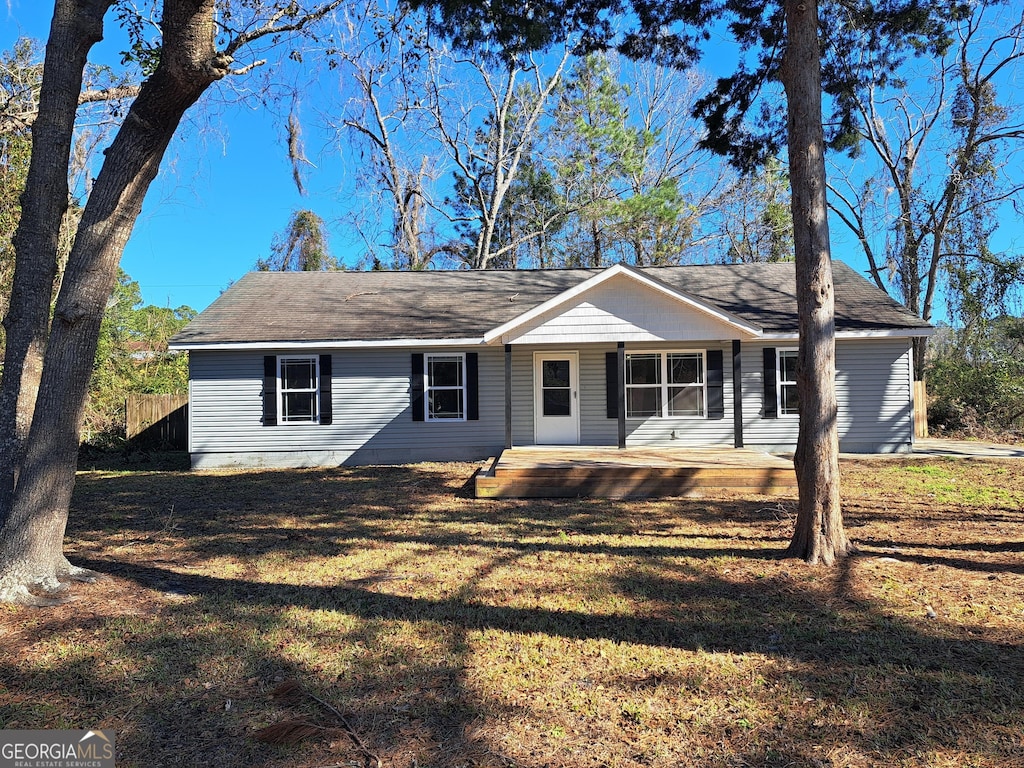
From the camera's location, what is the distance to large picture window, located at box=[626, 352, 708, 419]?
12.2 meters

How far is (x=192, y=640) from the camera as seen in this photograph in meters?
3.70

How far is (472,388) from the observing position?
12.4 m

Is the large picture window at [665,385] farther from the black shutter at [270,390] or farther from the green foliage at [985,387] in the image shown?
the green foliage at [985,387]

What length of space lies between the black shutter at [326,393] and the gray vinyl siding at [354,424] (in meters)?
0.10

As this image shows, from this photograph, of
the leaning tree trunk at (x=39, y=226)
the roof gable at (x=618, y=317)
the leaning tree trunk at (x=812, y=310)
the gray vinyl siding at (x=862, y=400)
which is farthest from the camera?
the gray vinyl siding at (x=862, y=400)

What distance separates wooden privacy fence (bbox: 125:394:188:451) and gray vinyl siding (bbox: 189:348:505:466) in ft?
12.0

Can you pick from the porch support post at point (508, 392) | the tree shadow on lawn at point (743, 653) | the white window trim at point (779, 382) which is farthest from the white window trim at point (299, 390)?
the white window trim at point (779, 382)

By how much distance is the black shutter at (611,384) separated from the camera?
40.2ft

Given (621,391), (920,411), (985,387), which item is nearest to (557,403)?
(621,391)

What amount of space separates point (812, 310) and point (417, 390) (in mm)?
8685

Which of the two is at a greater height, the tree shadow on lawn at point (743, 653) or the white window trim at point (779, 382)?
the white window trim at point (779, 382)

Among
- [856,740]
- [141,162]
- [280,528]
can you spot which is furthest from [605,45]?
[856,740]

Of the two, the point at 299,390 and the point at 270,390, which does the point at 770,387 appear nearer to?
the point at 299,390

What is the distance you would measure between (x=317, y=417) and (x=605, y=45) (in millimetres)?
8818
